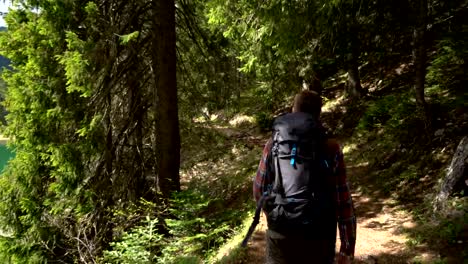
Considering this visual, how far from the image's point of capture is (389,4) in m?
7.64

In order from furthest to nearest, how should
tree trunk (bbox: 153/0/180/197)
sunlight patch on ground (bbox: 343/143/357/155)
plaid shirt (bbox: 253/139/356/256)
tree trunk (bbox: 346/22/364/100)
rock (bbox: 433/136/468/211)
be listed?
Answer: tree trunk (bbox: 346/22/364/100) < sunlight patch on ground (bbox: 343/143/357/155) < tree trunk (bbox: 153/0/180/197) < rock (bbox: 433/136/468/211) < plaid shirt (bbox: 253/139/356/256)

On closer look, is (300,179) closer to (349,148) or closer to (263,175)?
(263,175)

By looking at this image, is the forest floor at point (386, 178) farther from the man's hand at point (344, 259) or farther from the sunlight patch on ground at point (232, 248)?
the man's hand at point (344, 259)

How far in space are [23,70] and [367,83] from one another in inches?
435

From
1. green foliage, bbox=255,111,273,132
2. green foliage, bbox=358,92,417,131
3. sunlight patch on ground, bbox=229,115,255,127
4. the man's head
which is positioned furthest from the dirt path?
sunlight patch on ground, bbox=229,115,255,127

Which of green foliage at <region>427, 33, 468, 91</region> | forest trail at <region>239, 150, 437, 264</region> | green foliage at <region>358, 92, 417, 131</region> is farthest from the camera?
green foliage at <region>427, 33, 468, 91</region>

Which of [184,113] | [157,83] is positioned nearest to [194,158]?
[184,113]

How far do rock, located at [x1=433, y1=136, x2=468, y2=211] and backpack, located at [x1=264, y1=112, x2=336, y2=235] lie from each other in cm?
381

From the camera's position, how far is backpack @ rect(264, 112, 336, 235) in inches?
100

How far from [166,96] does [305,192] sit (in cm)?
509

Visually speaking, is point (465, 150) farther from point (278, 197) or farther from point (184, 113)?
point (184, 113)

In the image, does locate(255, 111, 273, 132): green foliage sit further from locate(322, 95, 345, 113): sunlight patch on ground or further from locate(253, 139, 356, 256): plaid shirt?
locate(253, 139, 356, 256): plaid shirt

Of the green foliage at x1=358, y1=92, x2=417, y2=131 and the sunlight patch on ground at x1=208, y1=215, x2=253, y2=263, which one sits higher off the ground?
the green foliage at x1=358, y1=92, x2=417, y2=131

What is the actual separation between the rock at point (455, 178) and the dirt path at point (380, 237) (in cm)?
Result: 54
